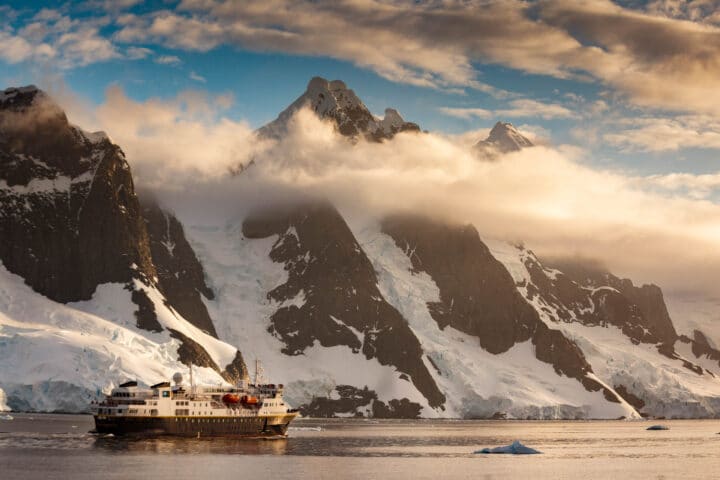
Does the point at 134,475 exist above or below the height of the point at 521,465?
above

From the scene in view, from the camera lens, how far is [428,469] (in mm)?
175625

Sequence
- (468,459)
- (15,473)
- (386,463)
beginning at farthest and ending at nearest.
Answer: (468,459) < (386,463) < (15,473)

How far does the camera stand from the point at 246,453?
199 m

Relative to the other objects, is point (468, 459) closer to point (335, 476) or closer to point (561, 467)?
point (561, 467)

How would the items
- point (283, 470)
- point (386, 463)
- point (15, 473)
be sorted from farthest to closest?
point (386, 463)
point (283, 470)
point (15, 473)

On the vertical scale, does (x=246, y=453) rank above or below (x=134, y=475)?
below

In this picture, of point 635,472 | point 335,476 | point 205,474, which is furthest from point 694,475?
point 205,474

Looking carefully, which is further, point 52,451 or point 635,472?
point 52,451

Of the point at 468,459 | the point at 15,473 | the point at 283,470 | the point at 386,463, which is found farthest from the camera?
the point at 468,459

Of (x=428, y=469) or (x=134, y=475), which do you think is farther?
(x=428, y=469)

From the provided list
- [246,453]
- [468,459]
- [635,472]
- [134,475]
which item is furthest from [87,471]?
[635,472]

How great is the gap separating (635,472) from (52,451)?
8971cm

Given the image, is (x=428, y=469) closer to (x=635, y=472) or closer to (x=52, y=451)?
(x=635, y=472)

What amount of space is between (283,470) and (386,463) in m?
21.4
